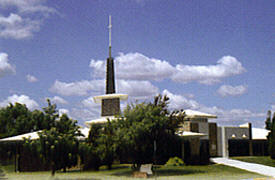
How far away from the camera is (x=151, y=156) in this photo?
24.4 metres

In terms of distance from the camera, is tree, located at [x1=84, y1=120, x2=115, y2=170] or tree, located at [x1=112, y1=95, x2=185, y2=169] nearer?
tree, located at [x1=112, y1=95, x2=185, y2=169]

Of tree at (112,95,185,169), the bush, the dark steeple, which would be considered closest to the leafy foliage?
the dark steeple

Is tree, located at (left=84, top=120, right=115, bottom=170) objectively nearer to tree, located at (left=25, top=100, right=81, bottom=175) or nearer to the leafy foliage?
tree, located at (left=25, top=100, right=81, bottom=175)

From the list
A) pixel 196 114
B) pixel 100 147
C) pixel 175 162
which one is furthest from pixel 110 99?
pixel 100 147

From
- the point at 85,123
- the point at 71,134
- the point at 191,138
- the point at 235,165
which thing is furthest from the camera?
the point at 85,123

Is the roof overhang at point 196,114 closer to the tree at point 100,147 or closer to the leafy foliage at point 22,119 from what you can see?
the tree at point 100,147

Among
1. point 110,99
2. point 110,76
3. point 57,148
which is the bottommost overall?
point 57,148

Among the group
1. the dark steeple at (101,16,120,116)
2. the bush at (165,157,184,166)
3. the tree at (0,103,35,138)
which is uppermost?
the dark steeple at (101,16,120,116)

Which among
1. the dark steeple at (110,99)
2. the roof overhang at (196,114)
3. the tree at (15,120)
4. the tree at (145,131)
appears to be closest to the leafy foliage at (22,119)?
the tree at (15,120)

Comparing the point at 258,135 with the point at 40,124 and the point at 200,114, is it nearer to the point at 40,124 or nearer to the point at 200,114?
the point at 200,114

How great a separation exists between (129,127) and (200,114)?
1764cm

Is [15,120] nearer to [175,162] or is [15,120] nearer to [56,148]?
[175,162]

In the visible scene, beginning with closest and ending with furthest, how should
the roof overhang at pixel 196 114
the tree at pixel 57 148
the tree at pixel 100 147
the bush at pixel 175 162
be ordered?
the tree at pixel 57 148 → the tree at pixel 100 147 → the bush at pixel 175 162 → the roof overhang at pixel 196 114

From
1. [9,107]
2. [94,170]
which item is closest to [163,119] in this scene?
[94,170]
